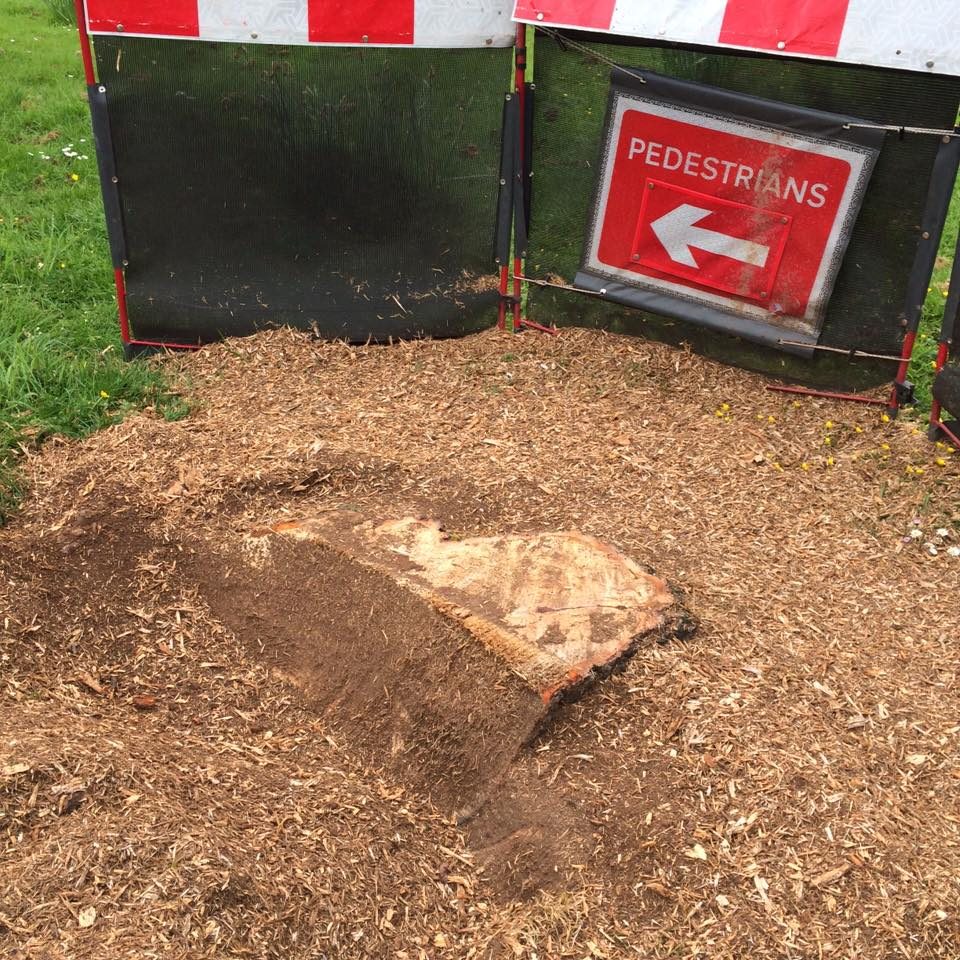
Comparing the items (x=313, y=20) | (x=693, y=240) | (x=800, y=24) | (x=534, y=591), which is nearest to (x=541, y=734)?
(x=534, y=591)

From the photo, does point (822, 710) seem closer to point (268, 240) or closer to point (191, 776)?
point (191, 776)

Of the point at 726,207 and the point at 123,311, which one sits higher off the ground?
the point at 726,207

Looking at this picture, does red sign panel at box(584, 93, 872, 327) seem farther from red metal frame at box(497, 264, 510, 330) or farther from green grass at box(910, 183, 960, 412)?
green grass at box(910, 183, 960, 412)

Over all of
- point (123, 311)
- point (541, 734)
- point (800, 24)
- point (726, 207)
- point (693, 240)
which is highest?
point (800, 24)

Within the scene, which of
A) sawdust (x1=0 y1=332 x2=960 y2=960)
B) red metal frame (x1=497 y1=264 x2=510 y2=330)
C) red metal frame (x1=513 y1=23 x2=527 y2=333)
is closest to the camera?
sawdust (x1=0 y1=332 x2=960 y2=960)

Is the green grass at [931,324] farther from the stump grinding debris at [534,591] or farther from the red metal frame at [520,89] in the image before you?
the stump grinding debris at [534,591]

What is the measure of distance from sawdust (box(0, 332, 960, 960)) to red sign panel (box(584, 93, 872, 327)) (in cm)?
58

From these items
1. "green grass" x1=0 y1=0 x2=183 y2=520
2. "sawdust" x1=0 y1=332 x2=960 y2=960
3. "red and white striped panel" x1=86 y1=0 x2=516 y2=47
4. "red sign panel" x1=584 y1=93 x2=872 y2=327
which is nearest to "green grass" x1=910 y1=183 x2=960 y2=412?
"sawdust" x1=0 y1=332 x2=960 y2=960

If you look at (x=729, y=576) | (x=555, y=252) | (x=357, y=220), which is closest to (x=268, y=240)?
(x=357, y=220)

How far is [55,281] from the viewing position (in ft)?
21.2

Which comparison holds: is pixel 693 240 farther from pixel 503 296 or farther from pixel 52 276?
pixel 52 276

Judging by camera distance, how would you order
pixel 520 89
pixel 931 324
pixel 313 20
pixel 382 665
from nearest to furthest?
pixel 382 665 < pixel 313 20 < pixel 520 89 < pixel 931 324

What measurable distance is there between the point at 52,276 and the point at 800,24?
177 inches

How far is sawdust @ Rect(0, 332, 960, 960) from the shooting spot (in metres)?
2.79
